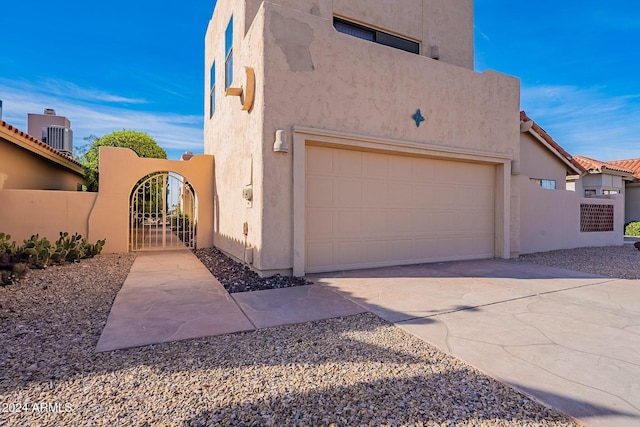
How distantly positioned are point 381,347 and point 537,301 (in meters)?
3.08

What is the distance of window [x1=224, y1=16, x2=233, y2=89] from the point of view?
921cm

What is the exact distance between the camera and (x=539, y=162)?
14.4 meters

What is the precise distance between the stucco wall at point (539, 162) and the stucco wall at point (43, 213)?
52.9ft

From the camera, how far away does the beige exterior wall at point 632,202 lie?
20234mm

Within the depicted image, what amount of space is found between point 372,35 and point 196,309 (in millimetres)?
8879

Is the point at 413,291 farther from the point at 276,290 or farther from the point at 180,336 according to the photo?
the point at 180,336

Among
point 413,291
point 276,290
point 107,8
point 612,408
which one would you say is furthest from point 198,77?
point 612,408

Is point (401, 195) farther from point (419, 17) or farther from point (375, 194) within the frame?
point (419, 17)

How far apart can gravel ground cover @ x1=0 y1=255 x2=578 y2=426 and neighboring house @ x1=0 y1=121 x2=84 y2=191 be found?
798 centimetres

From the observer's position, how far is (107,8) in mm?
9883

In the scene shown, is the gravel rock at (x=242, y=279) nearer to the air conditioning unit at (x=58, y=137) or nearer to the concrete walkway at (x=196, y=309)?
the concrete walkway at (x=196, y=309)

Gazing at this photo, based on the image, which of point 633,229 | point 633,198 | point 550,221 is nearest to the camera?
point 550,221

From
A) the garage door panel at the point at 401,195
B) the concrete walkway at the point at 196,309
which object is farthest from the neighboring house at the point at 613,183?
the concrete walkway at the point at 196,309

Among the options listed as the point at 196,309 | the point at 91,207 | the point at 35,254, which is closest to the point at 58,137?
the point at 91,207
